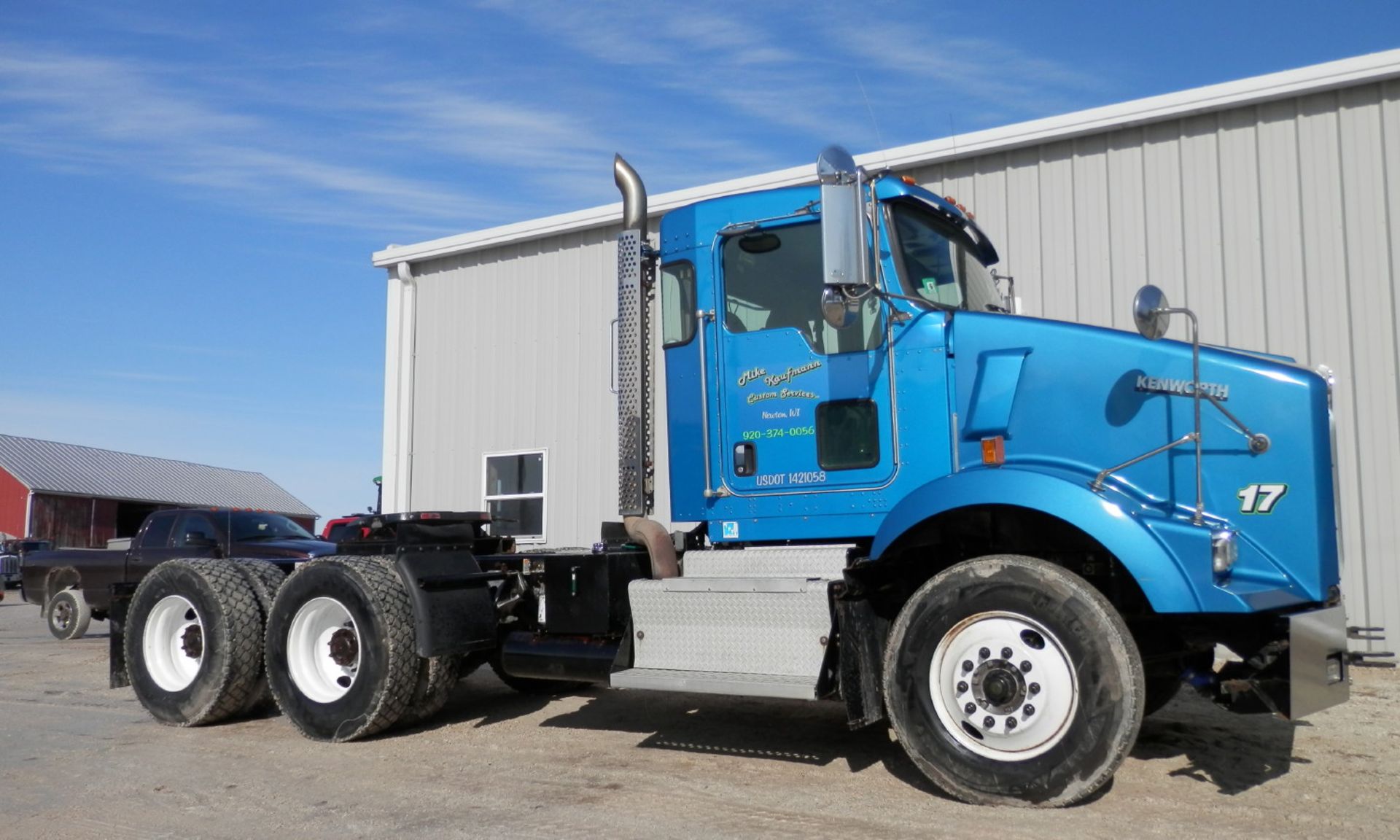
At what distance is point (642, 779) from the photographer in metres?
5.76

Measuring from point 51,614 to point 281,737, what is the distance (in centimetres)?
1030

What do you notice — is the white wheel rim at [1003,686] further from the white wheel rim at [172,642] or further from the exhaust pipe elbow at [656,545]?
the white wheel rim at [172,642]

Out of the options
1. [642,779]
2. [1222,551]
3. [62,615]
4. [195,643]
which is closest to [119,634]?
[195,643]

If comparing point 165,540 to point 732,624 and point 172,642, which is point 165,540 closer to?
point 172,642

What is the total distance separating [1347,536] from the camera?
9.49 metres

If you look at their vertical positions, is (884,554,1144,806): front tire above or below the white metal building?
below

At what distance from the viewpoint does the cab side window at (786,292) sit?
5.92 m

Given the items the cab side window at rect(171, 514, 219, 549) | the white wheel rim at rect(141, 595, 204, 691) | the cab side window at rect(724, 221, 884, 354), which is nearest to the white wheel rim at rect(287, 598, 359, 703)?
the white wheel rim at rect(141, 595, 204, 691)

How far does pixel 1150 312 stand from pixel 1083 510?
923mm

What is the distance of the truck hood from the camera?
5.03m

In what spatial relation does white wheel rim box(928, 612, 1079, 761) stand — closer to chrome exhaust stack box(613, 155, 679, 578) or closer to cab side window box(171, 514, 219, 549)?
chrome exhaust stack box(613, 155, 679, 578)

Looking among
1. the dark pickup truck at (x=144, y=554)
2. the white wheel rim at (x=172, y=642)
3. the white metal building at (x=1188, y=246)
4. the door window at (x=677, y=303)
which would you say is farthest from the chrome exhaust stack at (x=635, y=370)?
the dark pickup truck at (x=144, y=554)

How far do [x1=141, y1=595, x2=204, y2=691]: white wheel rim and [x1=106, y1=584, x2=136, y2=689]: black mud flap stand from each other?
0.32m

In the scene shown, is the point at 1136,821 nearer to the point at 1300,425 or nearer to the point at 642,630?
the point at 1300,425
